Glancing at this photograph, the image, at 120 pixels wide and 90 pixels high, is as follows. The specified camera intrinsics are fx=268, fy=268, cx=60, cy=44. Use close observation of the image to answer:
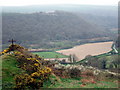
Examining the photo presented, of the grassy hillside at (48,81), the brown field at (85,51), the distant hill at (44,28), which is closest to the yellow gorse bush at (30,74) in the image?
the grassy hillside at (48,81)

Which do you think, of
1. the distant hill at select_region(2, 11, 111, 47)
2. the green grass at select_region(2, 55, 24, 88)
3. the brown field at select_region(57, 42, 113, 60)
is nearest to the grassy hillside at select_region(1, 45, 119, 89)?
the green grass at select_region(2, 55, 24, 88)

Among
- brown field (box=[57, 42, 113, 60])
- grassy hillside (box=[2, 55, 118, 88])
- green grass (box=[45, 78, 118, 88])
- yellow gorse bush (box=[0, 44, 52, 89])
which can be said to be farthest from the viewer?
brown field (box=[57, 42, 113, 60])

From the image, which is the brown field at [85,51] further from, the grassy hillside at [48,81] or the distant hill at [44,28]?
the grassy hillside at [48,81]

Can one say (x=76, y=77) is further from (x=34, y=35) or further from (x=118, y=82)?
(x=34, y=35)

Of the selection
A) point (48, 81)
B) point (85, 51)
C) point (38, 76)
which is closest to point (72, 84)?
point (48, 81)

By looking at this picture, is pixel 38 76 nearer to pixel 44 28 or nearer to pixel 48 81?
pixel 48 81

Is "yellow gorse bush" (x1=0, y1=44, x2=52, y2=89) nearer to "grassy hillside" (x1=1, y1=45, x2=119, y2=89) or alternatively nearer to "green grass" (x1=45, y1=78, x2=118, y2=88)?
"grassy hillside" (x1=1, y1=45, x2=119, y2=89)

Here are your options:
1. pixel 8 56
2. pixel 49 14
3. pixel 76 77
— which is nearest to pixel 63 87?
pixel 76 77
